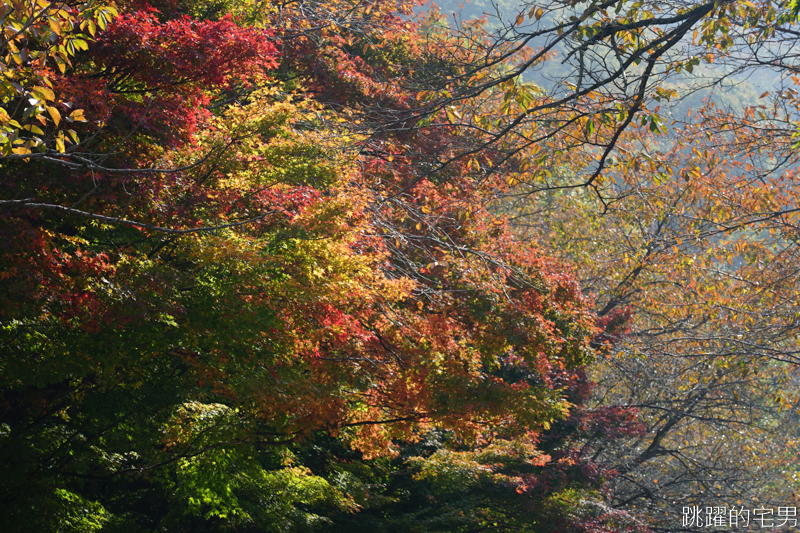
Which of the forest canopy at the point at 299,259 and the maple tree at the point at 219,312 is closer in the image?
the forest canopy at the point at 299,259

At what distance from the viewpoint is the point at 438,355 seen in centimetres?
851

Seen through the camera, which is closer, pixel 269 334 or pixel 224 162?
pixel 269 334

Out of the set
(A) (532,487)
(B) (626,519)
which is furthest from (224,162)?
(B) (626,519)

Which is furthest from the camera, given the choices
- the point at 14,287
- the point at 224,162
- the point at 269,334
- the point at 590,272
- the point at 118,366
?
the point at 590,272

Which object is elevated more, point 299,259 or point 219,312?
point 299,259

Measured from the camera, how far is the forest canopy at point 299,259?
14.1 ft

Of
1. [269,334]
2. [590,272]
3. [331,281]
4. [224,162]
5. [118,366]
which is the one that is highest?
[590,272]

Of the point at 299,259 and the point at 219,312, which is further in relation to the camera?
the point at 299,259

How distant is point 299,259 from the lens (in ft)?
20.2

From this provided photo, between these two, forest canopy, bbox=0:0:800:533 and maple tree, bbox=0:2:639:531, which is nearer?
forest canopy, bbox=0:0:800:533

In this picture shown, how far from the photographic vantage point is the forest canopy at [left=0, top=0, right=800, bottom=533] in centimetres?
430

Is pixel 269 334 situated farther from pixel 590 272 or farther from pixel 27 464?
pixel 590 272

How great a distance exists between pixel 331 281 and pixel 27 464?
330 cm

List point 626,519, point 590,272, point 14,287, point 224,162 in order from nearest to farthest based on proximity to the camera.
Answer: point 14,287, point 224,162, point 626,519, point 590,272
